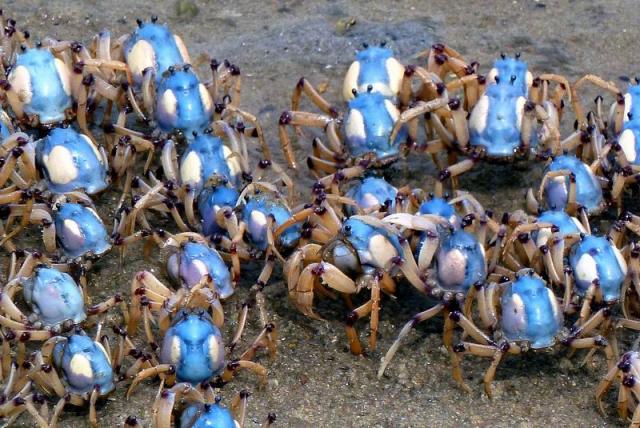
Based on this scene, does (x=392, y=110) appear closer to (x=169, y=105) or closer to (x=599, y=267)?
(x=169, y=105)

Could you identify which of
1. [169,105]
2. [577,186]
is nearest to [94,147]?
[169,105]

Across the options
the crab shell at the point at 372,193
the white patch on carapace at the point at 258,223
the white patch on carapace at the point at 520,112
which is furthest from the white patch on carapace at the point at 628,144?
the white patch on carapace at the point at 258,223

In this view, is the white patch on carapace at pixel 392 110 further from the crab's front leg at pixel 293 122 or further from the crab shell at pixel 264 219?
the crab shell at pixel 264 219

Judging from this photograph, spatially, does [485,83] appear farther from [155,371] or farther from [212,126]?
[155,371]

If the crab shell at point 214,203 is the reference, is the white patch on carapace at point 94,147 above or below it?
above

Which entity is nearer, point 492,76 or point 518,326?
point 518,326

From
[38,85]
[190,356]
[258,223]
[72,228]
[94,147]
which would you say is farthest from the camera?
[38,85]

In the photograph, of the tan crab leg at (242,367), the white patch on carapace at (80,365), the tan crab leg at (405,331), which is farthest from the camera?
the tan crab leg at (405,331)
